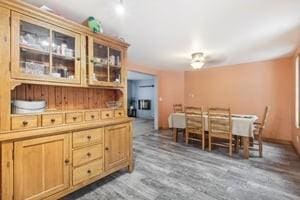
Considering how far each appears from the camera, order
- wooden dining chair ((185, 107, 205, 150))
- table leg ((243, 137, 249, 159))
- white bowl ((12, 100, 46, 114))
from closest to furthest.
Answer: white bowl ((12, 100, 46, 114)) < table leg ((243, 137, 249, 159)) < wooden dining chair ((185, 107, 205, 150))

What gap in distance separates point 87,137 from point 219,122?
2.68 meters

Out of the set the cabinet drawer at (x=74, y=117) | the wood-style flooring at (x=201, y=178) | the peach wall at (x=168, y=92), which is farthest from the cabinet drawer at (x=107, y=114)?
the peach wall at (x=168, y=92)

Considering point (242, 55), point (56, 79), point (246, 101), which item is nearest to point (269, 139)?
point (246, 101)

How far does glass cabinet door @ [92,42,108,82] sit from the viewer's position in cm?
228

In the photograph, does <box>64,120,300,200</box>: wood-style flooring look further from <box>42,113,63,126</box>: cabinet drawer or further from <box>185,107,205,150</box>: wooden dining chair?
<box>42,113,63,126</box>: cabinet drawer

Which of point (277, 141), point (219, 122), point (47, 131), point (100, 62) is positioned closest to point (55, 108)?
point (47, 131)

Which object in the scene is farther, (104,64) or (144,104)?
(144,104)

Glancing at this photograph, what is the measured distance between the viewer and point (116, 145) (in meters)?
2.43

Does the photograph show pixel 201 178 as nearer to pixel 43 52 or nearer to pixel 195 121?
pixel 195 121

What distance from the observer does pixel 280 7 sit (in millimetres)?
1907

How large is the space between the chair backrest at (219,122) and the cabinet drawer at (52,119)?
2814mm

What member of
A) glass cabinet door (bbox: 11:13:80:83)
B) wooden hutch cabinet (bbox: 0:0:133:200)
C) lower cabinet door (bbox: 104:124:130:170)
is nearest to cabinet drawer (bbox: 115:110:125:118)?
wooden hutch cabinet (bbox: 0:0:133:200)

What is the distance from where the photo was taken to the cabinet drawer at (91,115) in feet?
7.01

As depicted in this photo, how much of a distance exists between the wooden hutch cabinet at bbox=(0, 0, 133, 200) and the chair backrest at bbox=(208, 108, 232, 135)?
1.91m
